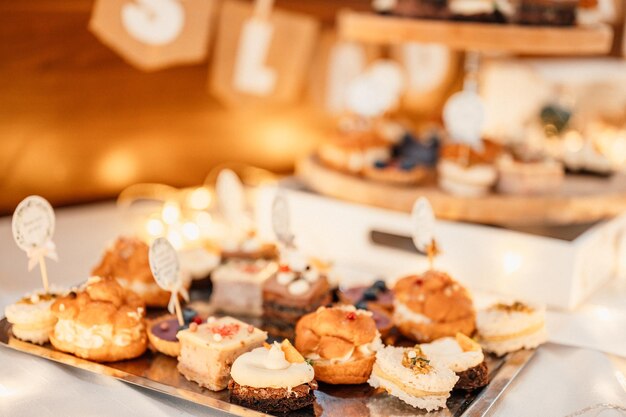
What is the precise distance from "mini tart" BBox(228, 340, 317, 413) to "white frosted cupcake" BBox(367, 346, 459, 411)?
18 centimetres

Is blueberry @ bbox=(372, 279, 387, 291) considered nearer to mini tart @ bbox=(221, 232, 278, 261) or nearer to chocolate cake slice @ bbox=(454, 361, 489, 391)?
mini tart @ bbox=(221, 232, 278, 261)

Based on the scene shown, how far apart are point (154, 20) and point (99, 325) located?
1472 mm

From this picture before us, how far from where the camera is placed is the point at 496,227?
2697mm

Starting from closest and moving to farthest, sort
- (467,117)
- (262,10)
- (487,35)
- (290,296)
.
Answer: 1. (290,296)
2. (487,35)
3. (467,117)
4. (262,10)

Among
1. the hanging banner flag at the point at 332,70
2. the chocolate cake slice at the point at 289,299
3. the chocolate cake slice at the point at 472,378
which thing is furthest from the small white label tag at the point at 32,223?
the hanging banner flag at the point at 332,70

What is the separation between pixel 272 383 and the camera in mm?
1773

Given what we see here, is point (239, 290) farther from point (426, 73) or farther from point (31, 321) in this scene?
point (426, 73)

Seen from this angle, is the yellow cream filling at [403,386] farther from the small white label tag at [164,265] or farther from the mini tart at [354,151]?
the mini tart at [354,151]

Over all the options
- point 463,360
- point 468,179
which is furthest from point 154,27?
point 463,360

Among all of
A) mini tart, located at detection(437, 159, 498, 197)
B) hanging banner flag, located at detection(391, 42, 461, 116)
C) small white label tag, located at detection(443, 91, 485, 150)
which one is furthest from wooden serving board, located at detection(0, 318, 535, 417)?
hanging banner flag, located at detection(391, 42, 461, 116)

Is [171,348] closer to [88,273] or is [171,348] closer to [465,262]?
[88,273]

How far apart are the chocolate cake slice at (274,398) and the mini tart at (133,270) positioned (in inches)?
26.0

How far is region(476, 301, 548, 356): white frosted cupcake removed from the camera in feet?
7.06

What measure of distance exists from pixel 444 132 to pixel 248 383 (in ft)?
7.63
